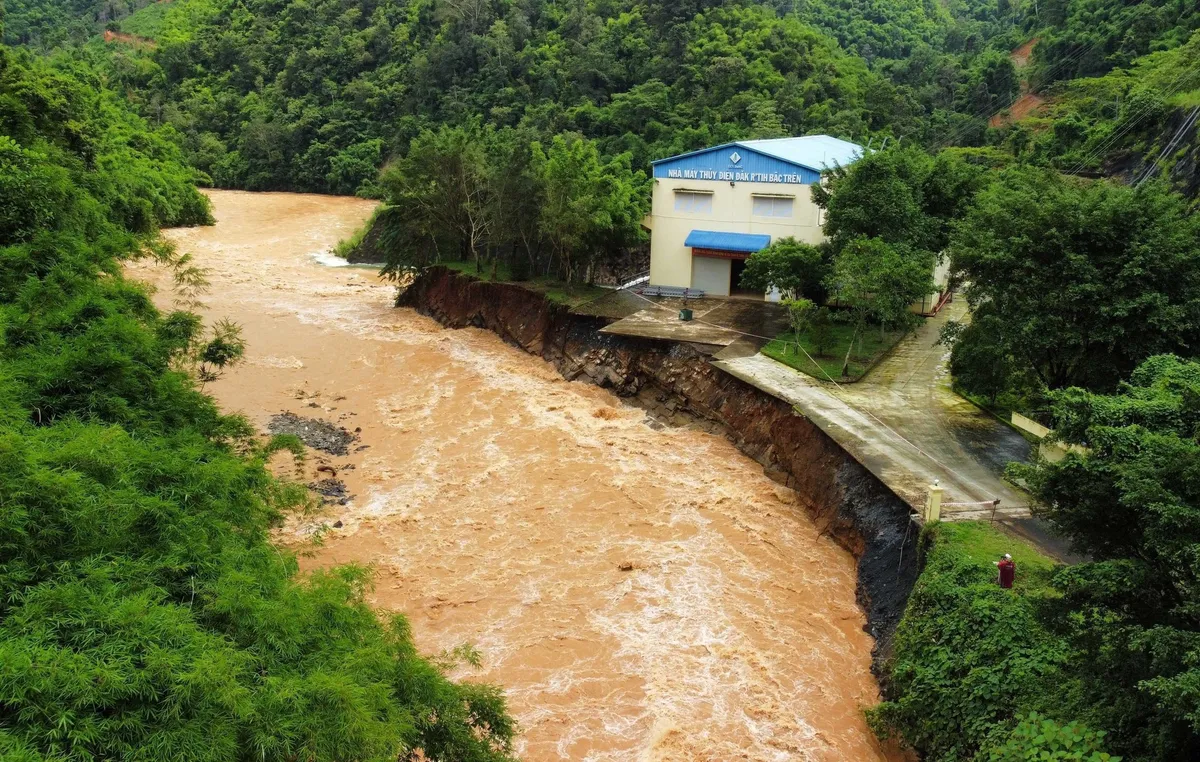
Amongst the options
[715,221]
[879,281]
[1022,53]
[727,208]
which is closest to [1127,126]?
[727,208]

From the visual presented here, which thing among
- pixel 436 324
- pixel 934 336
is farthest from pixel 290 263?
pixel 934 336

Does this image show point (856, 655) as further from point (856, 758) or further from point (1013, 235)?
point (1013, 235)

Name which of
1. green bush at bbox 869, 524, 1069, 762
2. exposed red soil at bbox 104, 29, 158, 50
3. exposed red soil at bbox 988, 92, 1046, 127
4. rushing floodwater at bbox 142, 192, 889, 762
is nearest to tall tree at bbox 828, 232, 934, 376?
rushing floodwater at bbox 142, 192, 889, 762

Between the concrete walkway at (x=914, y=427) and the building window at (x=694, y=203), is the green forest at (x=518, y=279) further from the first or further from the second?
the building window at (x=694, y=203)

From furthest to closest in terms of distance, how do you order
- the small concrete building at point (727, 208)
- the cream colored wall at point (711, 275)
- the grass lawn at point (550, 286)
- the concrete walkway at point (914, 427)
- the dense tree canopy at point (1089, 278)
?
1. the cream colored wall at point (711, 275)
2. the grass lawn at point (550, 286)
3. the small concrete building at point (727, 208)
4. the concrete walkway at point (914, 427)
5. the dense tree canopy at point (1089, 278)

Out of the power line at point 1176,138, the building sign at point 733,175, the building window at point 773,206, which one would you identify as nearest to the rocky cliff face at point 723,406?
the building sign at point 733,175

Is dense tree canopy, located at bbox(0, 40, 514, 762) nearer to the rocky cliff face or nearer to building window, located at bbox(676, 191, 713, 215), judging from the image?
the rocky cliff face

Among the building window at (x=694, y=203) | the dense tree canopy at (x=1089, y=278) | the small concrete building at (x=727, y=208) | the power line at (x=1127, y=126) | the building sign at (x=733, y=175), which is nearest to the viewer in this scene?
the dense tree canopy at (x=1089, y=278)
